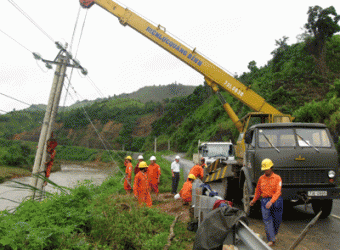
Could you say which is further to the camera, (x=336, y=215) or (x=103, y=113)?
(x=103, y=113)

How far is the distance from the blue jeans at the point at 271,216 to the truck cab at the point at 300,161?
51.8 inches

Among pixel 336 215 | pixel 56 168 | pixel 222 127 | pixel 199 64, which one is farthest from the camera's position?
pixel 56 168

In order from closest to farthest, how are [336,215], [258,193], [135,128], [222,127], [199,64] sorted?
[258,193] < [336,215] < [199,64] < [222,127] < [135,128]

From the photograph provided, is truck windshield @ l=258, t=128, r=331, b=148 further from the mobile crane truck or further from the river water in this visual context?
the river water

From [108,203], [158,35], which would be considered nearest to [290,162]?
[108,203]

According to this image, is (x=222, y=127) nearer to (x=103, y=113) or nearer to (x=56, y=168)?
(x=56, y=168)

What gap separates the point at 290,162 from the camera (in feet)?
22.6

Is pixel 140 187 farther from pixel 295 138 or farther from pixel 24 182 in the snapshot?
pixel 24 182

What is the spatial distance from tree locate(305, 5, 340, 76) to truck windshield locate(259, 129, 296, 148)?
2654 centimetres

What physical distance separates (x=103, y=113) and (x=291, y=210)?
14793cm

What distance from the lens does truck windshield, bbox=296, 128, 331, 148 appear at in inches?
285

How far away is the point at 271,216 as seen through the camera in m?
5.37

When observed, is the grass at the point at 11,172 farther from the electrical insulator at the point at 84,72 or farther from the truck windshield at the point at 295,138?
the truck windshield at the point at 295,138

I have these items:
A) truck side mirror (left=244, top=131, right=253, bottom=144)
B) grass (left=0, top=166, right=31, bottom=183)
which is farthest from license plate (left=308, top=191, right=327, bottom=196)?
grass (left=0, top=166, right=31, bottom=183)
